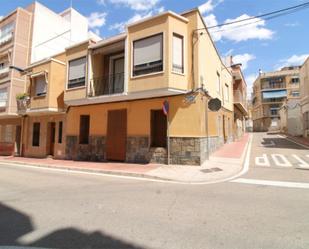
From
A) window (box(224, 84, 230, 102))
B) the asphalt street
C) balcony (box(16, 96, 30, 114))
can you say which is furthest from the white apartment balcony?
window (box(224, 84, 230, 102))

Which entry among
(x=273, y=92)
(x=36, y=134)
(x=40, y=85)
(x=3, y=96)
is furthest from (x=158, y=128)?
(x=273, y=92)

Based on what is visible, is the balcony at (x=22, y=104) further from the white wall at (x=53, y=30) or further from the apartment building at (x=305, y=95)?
the apartment building at (x=305, y=95)

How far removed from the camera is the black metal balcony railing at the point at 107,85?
13672 mm

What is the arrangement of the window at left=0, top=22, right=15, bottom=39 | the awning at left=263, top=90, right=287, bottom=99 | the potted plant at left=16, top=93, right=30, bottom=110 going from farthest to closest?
the awning at left=263, top=90, right=287, bottom=99 → the window at left=0, top=22, right=15, bottom=39 → the potted plant at left=16, top=93, right=30, bottom=110

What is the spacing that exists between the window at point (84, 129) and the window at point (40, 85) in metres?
3.65

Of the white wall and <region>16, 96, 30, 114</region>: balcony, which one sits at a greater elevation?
the white wall

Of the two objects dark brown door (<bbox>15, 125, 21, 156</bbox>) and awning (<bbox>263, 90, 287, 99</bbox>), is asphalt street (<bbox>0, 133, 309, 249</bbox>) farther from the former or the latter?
awning (<bbox>263, 90, 287, 99</bbox>)

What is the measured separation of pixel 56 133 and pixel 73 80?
473cm

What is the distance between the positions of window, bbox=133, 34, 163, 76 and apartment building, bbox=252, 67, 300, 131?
185ft

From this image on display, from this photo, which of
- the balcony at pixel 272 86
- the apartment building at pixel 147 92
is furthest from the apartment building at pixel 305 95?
the balcony at pixel 272 86

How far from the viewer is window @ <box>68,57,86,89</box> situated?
14.1 m

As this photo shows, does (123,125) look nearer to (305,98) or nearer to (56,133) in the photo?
(56,133)

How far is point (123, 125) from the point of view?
14.0 metres

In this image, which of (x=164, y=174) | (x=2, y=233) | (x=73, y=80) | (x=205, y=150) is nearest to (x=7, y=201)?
(x=2, y=233)
